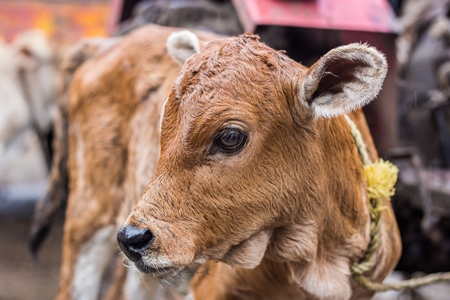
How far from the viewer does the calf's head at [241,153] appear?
216 centimetres

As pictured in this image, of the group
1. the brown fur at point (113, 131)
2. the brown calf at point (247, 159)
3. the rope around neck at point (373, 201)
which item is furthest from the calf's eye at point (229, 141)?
the brown fur at point (113, 131)

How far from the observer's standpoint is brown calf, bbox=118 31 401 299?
2.17 meters

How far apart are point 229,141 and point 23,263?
5827mm

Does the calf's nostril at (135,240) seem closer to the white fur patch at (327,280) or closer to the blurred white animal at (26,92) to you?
the white fur patch at (327,280)

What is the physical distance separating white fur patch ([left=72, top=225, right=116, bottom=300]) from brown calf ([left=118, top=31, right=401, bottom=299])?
1.65 m

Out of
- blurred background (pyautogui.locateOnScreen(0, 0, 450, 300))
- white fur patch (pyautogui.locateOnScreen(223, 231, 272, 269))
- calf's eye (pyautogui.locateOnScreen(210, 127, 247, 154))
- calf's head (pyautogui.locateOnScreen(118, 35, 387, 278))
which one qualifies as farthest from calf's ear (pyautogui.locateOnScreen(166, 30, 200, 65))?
blurred background (pyautogui.locateOnScreen(0, 0, 450, 300))

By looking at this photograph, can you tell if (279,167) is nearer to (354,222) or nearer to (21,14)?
(354,222)

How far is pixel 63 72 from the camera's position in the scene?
4840mm

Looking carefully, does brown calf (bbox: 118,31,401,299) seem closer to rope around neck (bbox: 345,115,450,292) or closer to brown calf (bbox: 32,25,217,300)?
rope around neck (bbox: 345,115,450,292)

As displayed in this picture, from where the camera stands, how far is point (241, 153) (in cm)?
222

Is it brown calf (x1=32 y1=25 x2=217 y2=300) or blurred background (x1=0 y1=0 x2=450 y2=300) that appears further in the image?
blurred background (x1=0 y1=0 x2=450 y2=300)

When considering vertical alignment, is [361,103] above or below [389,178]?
above

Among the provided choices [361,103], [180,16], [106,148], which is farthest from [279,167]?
[180,16]

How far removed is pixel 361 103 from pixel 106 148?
2.18m
